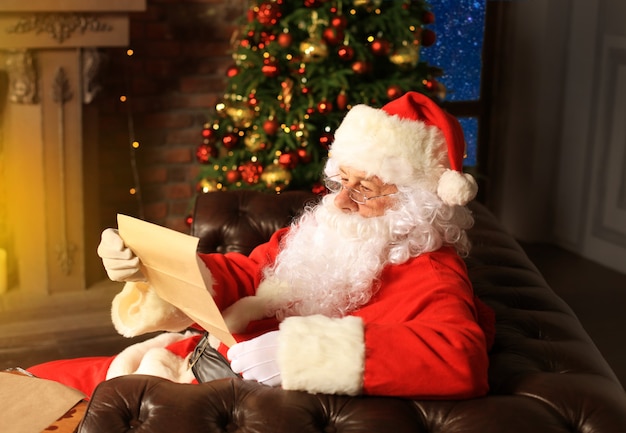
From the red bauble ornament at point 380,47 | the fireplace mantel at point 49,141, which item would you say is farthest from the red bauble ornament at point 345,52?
the fireplace mantel at point 49,141

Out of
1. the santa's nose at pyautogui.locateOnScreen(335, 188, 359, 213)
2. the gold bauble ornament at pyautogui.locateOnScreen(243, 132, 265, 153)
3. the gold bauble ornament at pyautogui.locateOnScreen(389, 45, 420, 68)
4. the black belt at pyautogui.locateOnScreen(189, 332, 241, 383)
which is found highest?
the gold bauble ornament at pyautogui.locateOnScreen(389, 45, 420, 68)

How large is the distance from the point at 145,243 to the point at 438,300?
60 cm

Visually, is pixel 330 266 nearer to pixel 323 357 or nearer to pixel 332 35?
pixel 323 357

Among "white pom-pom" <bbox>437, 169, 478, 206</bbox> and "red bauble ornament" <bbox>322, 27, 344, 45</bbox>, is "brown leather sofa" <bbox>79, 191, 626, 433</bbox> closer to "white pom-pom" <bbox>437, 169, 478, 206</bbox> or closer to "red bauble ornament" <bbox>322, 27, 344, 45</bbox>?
"white pom-pom" <bbox>437, 169, 478, 206</bbox>

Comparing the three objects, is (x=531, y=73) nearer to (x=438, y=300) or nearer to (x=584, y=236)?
(x=584, y=236)

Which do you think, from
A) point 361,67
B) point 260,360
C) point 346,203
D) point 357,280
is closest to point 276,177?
point 361,67

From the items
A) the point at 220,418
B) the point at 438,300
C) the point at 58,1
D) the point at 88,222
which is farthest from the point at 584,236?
the point at 220,418

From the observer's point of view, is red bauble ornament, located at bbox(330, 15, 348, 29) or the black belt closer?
the black belt

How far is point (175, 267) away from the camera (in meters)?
1.72

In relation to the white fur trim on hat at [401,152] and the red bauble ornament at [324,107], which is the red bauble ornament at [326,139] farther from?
the white fur trim on hat at [401,152]

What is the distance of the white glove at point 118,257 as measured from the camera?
183 centimetres

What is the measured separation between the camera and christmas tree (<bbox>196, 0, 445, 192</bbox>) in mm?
3607

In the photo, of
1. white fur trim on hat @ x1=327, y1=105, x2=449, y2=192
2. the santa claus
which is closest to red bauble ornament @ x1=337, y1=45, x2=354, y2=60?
the santa claus

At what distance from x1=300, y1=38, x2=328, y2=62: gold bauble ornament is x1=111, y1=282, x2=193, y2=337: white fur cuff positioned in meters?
1.77
